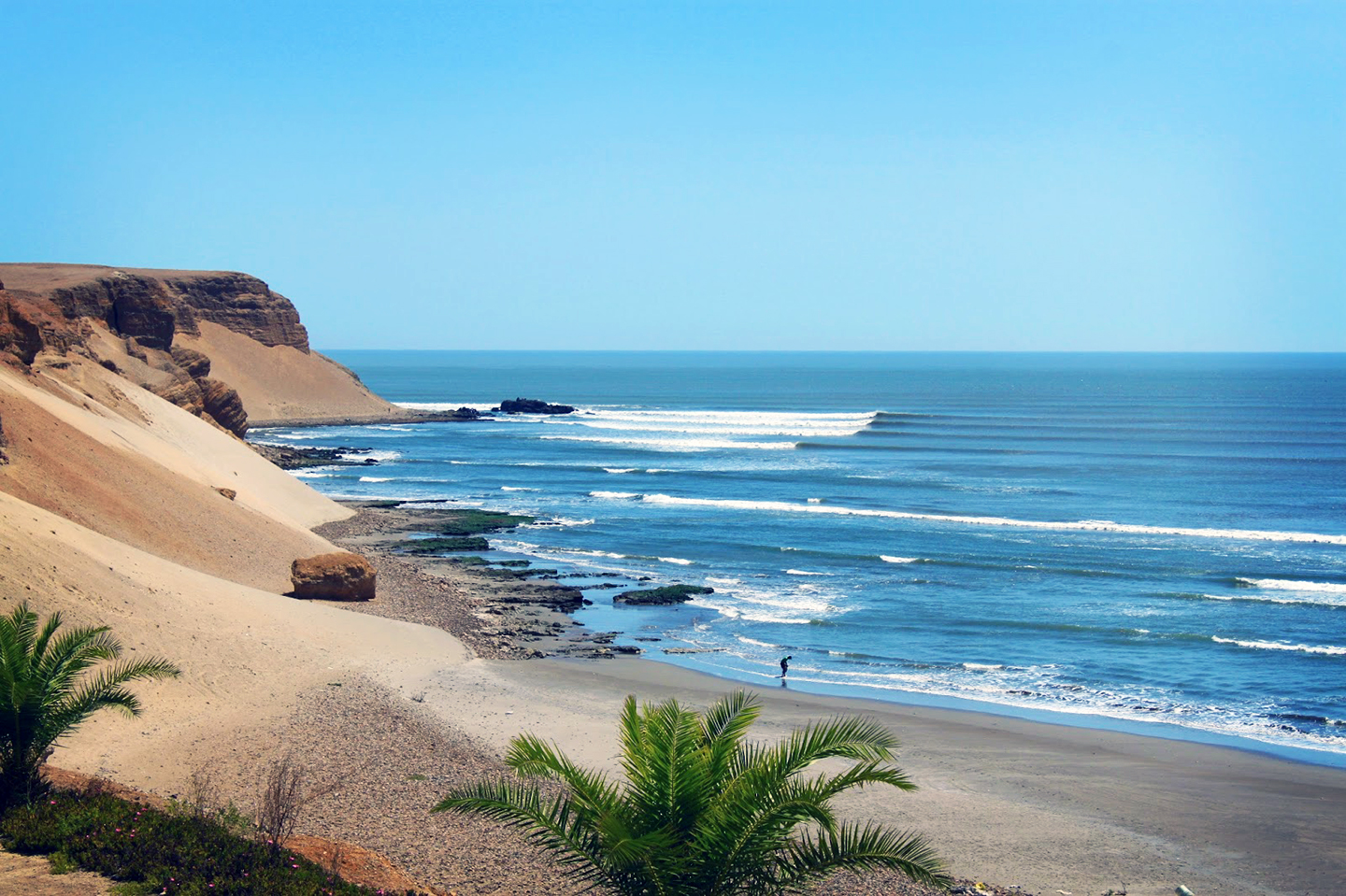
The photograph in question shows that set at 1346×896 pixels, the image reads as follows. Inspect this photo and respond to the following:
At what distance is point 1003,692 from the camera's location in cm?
2095

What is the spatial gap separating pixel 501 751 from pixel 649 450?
51.0 m

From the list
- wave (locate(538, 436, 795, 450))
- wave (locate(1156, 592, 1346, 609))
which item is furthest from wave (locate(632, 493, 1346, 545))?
wave (locate(538, 436, 795, 450))

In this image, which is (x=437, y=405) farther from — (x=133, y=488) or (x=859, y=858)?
(x=859, y=858)

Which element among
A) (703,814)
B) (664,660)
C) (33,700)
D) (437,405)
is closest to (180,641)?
(33,700)

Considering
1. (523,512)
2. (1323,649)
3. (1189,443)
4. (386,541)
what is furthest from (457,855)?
(1189,443)

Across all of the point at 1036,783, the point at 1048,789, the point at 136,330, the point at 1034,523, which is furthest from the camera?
the point at 136,330

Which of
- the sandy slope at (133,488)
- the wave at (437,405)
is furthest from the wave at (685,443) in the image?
the sandy slope at (133,488)

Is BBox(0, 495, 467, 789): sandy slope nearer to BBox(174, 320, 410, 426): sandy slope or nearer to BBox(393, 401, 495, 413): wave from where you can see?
BBox(174, 320, 410, 426): sandy slope

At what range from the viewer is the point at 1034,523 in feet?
130

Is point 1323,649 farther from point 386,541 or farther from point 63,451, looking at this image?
point 63,451

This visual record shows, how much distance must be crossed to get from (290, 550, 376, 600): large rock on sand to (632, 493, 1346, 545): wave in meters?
21.6

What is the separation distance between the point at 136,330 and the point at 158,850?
46.1 meters

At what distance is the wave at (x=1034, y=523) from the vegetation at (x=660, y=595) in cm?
1345

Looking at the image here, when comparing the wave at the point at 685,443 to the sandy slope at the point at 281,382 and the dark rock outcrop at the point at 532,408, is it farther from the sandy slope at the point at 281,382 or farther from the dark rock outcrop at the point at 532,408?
the sandy slope at the point at 281,382
